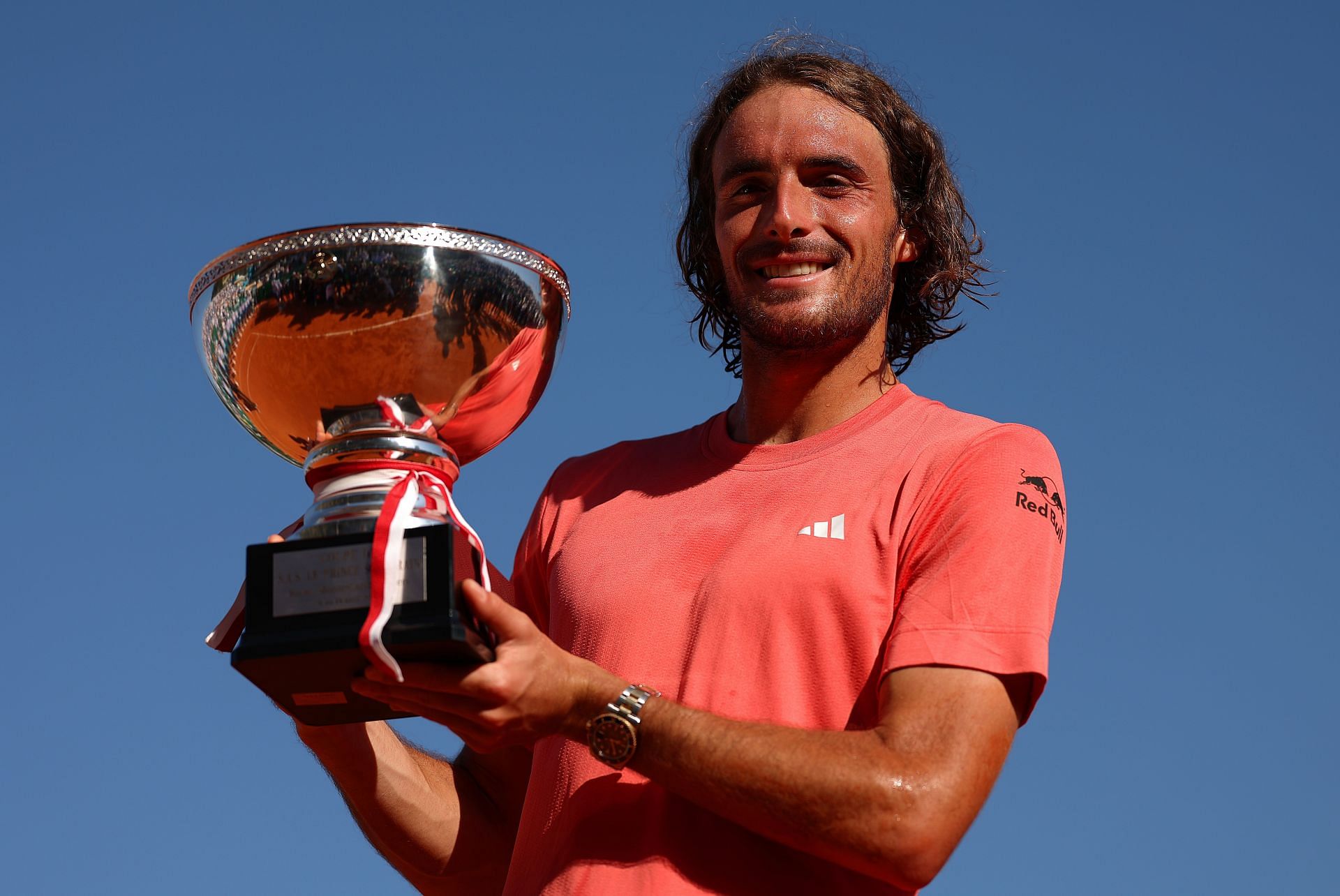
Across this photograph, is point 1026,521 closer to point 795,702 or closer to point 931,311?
point 795,702

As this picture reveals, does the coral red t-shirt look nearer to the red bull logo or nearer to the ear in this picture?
the red bull logo

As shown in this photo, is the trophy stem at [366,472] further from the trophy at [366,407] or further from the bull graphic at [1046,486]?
the bull graphic at [1046,486]

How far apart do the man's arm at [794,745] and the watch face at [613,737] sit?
2 centimetres

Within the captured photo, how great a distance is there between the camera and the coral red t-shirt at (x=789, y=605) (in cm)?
386

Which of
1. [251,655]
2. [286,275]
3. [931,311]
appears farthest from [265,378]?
[931,311]

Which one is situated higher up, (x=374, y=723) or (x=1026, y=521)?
(x=1026, y=521)

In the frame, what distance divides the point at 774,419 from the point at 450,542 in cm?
153

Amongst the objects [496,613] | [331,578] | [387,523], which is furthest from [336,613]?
[496,613]

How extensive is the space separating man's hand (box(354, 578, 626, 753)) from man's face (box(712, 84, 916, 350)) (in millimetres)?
1533

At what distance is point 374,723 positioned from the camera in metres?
4.54

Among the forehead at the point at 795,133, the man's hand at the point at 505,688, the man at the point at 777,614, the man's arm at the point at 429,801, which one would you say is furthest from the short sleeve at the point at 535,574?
the forehead at the point at 795,133

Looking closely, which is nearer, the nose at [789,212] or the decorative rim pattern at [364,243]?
the decorative rim pattern at [364,243]

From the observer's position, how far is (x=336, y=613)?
3678 mm

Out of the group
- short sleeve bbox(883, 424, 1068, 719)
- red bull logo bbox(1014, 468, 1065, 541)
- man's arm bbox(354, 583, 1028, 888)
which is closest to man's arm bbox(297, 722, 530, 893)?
man's arm bbox(354, 583, 1028, 888)
